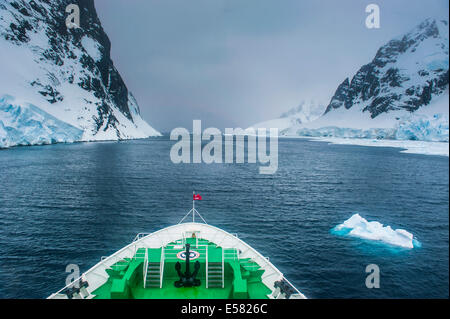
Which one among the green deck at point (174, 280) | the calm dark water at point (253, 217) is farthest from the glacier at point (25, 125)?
the green deck at point (174, 280)

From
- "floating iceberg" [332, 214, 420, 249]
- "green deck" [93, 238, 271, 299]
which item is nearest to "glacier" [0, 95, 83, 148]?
"green deck" [93, 238, 271, 299]

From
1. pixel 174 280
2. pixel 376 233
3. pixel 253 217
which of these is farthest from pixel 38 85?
pixel 376 233

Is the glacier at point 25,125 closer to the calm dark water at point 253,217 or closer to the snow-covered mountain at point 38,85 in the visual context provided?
the snow-covered mountain at point 38,85

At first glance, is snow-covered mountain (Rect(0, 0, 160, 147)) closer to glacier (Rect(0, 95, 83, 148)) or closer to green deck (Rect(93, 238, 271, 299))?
glacier (Rect(0, 95, 83, 148))

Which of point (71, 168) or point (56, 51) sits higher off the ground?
point (56, 51)
